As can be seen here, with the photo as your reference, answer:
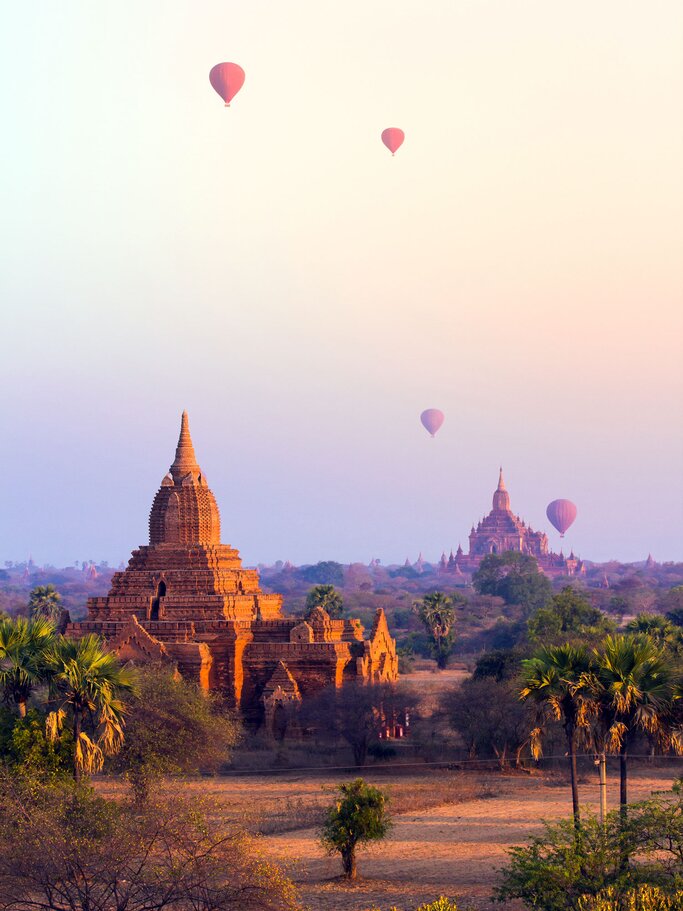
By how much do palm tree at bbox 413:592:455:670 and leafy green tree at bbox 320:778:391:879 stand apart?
63.7 meters

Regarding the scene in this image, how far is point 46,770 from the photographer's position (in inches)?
1391

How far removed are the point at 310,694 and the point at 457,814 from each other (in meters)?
18.3

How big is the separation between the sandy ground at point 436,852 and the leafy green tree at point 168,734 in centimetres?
485

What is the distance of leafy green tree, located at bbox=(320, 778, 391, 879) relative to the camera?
1348 inches

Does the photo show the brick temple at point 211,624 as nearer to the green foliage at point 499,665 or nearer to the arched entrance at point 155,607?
the arched entrance at point 155,607

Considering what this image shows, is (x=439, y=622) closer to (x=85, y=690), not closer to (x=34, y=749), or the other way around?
(x=34, y=749)

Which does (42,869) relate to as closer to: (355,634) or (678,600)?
(355,634)

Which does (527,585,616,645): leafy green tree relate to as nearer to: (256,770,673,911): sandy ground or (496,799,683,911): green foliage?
(256,770,673,911): sandy ground

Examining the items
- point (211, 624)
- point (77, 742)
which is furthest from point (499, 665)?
point (77, 742)

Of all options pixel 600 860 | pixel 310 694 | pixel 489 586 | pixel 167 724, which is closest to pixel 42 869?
pixel 600 860

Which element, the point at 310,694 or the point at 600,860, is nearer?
the point at 600,860

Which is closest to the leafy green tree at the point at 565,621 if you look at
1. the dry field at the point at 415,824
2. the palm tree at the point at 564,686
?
the dry field at the point at 415,824

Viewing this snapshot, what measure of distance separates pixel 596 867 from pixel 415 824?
15397mm

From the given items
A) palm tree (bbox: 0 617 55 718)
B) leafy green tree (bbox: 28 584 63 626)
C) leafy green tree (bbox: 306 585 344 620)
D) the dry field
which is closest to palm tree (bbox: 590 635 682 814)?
the dry field
